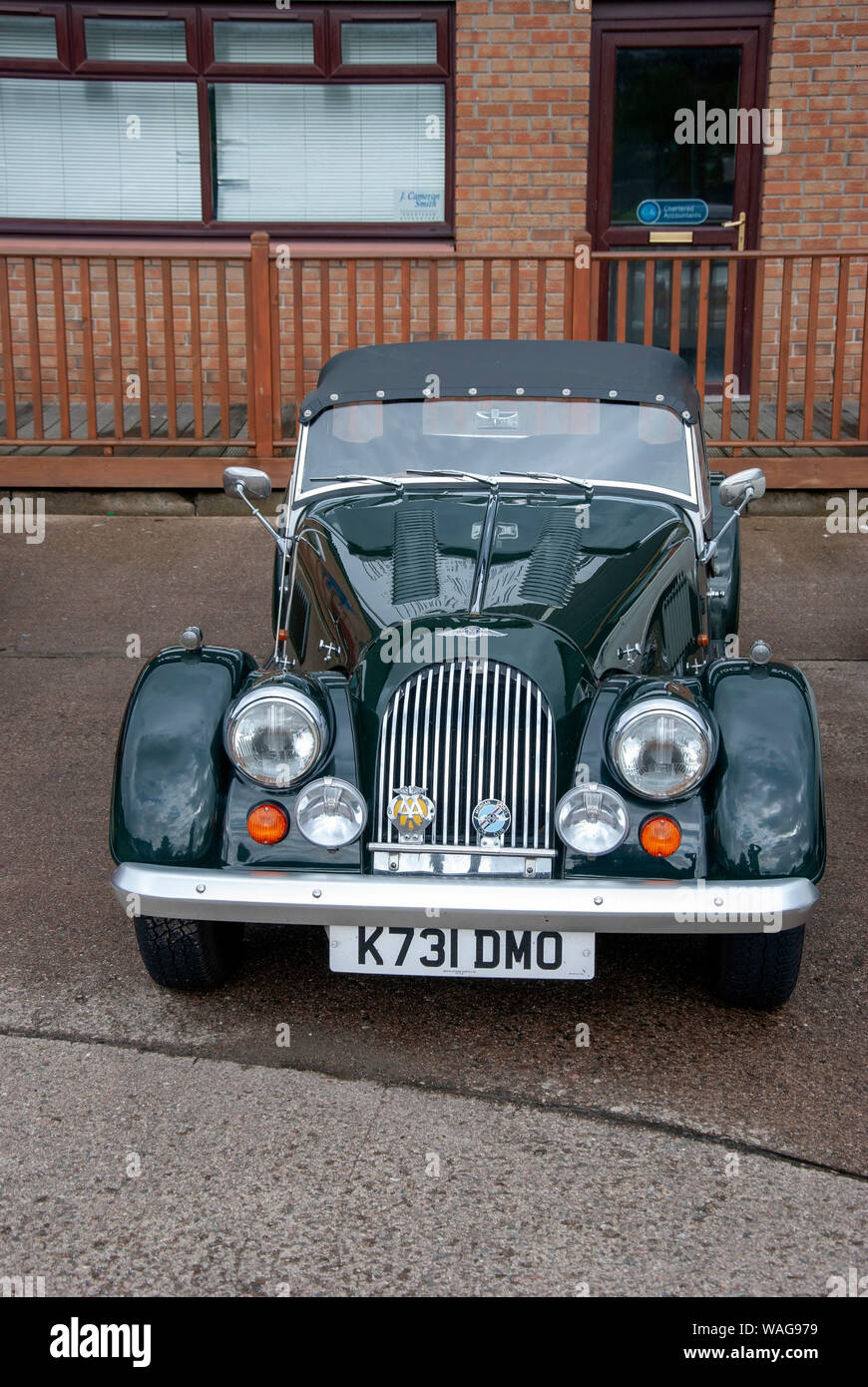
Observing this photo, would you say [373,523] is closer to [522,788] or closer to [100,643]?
[522,788]

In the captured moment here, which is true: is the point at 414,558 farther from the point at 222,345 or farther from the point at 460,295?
the point at 460,295

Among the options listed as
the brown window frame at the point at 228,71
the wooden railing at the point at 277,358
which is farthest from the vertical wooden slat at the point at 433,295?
the brown window frame at the point at 228,71

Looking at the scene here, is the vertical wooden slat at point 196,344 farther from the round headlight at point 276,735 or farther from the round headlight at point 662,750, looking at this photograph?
the round headlight at point 662,750

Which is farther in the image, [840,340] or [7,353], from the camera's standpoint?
[7,353]

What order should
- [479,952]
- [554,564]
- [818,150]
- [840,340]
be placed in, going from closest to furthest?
[479,952] → [554,564] → [840,340] → [818,150]

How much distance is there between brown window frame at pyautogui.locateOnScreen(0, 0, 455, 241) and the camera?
10.2m

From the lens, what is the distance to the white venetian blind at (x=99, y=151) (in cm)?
1047

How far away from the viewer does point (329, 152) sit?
10.5 metres

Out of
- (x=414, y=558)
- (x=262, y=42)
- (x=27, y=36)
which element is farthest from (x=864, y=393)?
(x=27, y=36)

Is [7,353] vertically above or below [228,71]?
below

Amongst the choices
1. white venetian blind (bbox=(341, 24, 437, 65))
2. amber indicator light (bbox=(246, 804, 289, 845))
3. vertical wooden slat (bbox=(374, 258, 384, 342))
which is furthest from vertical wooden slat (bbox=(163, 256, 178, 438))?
amber indicator light (bbox=(246, 804, 289, 845))

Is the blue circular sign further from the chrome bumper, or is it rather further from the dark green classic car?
the chrome bumper

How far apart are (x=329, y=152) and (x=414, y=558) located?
24.3 feet

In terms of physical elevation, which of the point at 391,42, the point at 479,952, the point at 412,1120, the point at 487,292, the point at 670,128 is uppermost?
the point at 391,42
